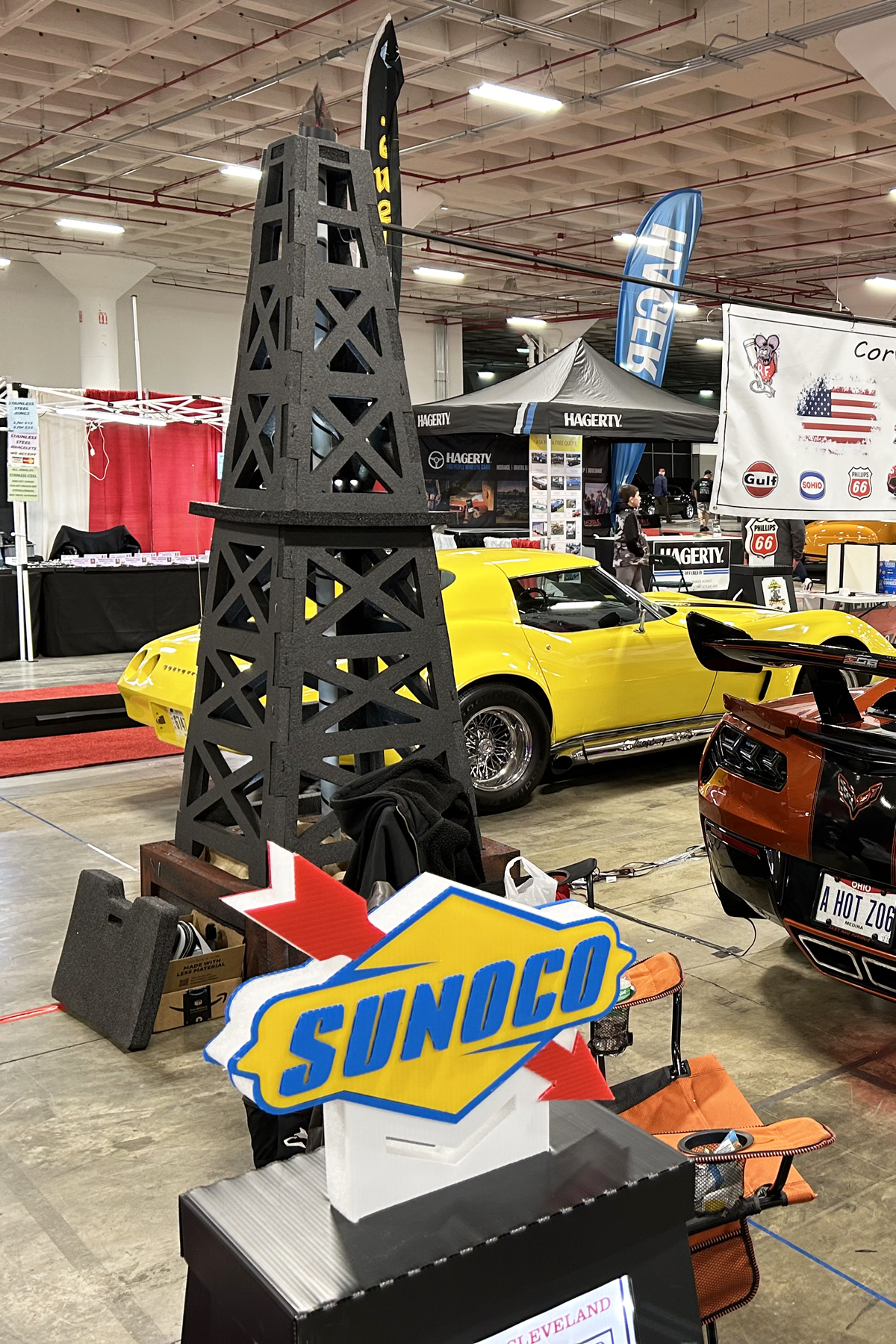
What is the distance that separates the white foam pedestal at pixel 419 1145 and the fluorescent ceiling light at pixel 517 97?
44.1 feet

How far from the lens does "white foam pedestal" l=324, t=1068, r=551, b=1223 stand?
5.93ft

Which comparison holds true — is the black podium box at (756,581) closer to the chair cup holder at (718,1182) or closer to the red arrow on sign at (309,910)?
the chair cup holder at (718,1182)

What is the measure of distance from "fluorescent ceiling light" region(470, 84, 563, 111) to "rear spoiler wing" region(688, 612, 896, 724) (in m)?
11.2

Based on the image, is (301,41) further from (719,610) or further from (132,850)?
(132,850)

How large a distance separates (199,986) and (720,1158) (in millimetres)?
2472

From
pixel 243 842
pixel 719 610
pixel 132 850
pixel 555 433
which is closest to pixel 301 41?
pixel 555 433

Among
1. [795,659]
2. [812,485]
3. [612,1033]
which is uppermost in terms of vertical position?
[812,485]

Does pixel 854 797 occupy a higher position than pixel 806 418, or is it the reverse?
pixel 806 418

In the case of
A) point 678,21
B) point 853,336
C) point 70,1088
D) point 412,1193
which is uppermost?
point 678,21

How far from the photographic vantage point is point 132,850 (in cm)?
673

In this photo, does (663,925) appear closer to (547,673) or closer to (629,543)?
(547,673)

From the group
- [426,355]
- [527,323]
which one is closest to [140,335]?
[426,355]

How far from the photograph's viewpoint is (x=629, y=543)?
15484 millimetres

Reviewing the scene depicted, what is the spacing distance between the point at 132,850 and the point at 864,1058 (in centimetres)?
405
